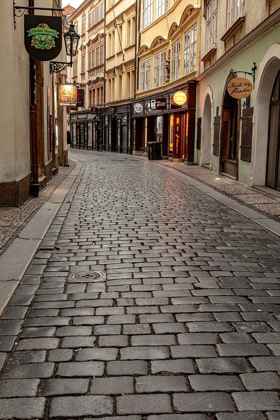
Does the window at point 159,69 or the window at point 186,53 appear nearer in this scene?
the window at point 186,53

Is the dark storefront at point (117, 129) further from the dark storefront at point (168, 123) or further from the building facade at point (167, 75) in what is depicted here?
the building facade at point (167, 75)

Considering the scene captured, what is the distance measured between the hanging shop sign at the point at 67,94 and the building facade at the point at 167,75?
509cm

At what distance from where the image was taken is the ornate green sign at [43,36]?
31.6ft

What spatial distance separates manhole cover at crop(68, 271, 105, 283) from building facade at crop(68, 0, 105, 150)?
35794 millimetres

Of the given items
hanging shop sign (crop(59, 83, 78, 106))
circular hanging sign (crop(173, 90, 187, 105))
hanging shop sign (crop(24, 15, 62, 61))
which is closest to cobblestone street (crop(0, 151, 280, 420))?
hanging shop sign (crop(24, 15, 62, 61))

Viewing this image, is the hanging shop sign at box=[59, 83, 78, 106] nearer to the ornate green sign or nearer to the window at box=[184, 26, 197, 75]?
the window at box=[184, 26, 197, 75]

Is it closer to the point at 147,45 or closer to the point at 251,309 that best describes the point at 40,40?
the point at 251,309

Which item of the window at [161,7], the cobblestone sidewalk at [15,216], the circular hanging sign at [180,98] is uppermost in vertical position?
the window at [161,7]

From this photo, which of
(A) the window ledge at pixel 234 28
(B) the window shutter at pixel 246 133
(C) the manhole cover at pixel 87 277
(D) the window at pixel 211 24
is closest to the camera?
(C) the manhole cover at pixel 87 277

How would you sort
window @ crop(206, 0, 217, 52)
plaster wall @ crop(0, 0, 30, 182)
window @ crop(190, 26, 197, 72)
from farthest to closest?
window @ crop(190, 26, 197, 72)
window @ crop(206, 0, 217, 52)
plaster wall @ crop(0, 0, 30, 182)

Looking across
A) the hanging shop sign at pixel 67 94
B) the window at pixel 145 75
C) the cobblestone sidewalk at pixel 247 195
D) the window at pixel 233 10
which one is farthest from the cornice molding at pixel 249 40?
the window at pixel 145 75

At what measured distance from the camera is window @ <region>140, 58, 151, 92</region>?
101ft

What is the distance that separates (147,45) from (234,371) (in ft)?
97.2

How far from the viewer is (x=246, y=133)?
14.0 m
